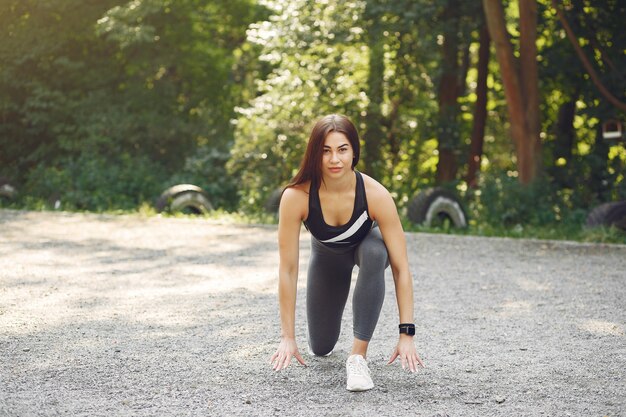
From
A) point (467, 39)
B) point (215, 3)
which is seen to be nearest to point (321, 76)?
point (467, 39)

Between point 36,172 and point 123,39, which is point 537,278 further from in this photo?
point 36,172

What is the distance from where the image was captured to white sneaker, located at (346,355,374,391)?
398cm

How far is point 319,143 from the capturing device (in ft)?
13.3

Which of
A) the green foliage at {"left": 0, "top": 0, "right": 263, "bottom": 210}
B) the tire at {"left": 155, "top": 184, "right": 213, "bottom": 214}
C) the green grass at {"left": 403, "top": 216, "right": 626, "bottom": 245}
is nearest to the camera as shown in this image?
the green grass at {"left": 403, "top": 216, "right": 626, "bottom": 245}

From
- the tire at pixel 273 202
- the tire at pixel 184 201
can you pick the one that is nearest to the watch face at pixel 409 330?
the tire at pixel 273 202

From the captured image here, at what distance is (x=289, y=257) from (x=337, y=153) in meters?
0.55

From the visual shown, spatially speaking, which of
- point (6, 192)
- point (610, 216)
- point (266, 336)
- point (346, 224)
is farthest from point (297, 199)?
point (6, 192)

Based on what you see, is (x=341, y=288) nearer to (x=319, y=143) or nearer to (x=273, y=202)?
(x=319, y=143)

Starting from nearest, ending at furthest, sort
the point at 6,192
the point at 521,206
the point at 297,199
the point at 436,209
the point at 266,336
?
the point at 297,199 < the point at 266,336 < the point at 436,209 < the point at 521,206 < the point at 6,192

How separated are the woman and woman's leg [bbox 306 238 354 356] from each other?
8 centimetres

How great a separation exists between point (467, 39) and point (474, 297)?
794cm

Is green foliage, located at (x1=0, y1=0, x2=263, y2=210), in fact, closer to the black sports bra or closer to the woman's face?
the black sports bra

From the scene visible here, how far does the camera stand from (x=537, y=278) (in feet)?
24.6

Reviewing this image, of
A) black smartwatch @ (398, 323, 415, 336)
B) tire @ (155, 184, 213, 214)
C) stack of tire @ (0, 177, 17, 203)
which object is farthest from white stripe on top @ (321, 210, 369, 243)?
stack of tire @ (0, 177, 17, 203)
